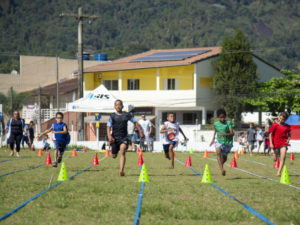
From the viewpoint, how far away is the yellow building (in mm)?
49688

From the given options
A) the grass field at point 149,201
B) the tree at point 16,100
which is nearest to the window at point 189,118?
the tree at point 16,100

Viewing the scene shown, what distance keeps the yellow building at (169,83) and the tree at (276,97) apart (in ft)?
7.47

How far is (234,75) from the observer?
5084 cm

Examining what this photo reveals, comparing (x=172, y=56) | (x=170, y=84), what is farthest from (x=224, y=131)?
(x=172, y=56)

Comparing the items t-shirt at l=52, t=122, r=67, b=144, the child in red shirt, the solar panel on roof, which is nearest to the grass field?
the child in red shirt

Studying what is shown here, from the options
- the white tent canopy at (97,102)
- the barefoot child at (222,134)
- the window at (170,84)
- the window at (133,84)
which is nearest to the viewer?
the barefoot child at (222,134)

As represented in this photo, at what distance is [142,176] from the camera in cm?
1181

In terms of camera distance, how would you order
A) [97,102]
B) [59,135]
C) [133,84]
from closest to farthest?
[59,135] → [97,102] → [133,84]

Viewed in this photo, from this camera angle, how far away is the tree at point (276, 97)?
169ft

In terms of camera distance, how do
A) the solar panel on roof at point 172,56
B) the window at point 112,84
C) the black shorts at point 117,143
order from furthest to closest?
1. the window at point 112,84
2. the solar panel on roof at point 172,56
3. the black shorts at point 117,143

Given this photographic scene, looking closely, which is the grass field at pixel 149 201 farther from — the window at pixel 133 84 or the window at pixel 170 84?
the window at pixel 133 84

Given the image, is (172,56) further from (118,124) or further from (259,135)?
(118,124)

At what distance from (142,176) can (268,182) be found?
293 cm

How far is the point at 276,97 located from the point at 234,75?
15.7ft
